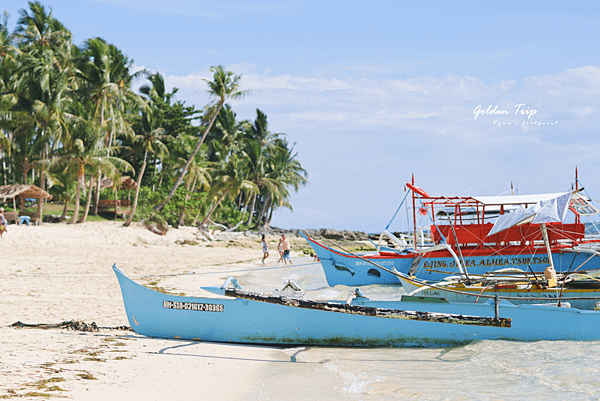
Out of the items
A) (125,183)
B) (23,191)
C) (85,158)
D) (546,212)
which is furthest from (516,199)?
(125,183)

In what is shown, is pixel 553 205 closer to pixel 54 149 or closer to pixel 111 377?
pixel 111 377

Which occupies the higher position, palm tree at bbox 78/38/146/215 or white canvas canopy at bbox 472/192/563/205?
palm tree at bbox 78/38/146/215

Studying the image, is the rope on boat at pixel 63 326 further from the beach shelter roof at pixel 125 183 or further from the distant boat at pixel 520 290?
the beach shelter roof at pixel 125 183

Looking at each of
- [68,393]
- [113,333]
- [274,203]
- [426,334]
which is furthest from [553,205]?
[274,203]

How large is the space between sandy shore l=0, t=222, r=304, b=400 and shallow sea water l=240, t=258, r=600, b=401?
0.49 meters

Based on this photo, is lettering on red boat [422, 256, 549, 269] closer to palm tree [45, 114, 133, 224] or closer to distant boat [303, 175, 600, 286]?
distant boat [303, 175, 600, 286]

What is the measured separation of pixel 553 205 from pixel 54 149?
3208cm

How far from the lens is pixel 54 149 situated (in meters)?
33.4

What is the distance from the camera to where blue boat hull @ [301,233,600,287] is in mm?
15805

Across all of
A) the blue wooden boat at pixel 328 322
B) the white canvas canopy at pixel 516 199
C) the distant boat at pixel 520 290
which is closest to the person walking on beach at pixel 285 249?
the white canvas canopy at pixel 516 199

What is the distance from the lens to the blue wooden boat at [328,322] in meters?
7.79

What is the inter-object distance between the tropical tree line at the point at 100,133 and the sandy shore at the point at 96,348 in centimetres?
1079

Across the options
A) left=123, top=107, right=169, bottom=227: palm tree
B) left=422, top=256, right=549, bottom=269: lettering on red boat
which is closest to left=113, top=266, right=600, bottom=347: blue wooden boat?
left=422, top=256, right=549, bottom=269: lettering on red boat

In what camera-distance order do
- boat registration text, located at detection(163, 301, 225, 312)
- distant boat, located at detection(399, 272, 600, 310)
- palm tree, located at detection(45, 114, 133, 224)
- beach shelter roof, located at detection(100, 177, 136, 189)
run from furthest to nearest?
beach shelter roof, located at detection(100, 177, 136, 189) → palm tree, located at detection(45, 114, 133, 224) → distant boat, located at detection(399, 272, 600, 310) → boat registration text, located at detection(163, 301, 225, 312)
